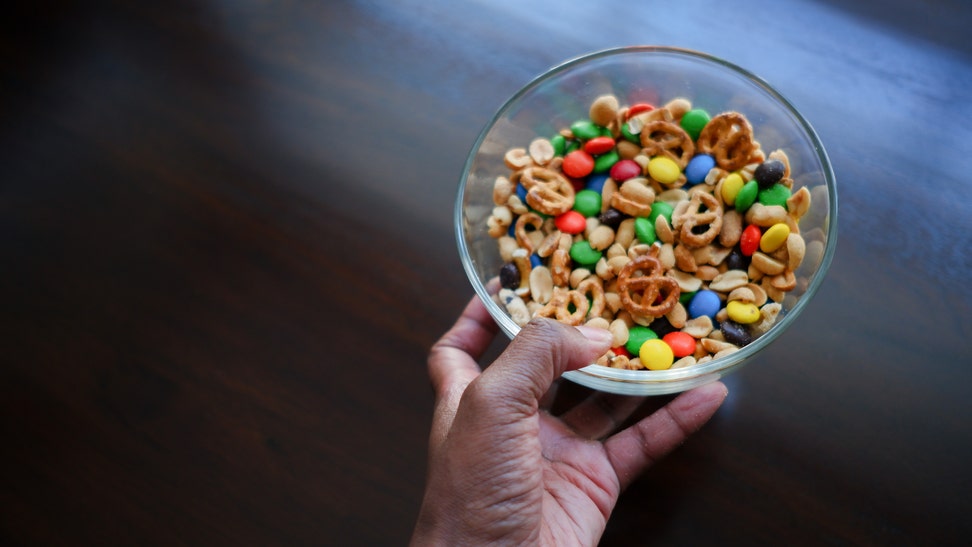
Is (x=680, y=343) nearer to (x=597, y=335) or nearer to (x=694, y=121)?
(x=597, y=335)

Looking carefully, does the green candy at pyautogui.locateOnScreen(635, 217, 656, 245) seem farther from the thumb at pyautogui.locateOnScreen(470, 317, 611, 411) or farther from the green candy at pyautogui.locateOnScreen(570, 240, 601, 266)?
the thumb at pyautogui.locateOnScreen(470, 317, 611, 411)

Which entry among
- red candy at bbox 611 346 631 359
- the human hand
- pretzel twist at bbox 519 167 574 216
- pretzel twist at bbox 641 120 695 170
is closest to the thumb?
the human hand

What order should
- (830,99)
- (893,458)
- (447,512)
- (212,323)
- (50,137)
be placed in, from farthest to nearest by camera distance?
(50,137)
(212,323)
(830,99)
(893,458)
(447,512)

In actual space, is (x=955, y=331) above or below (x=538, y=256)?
above

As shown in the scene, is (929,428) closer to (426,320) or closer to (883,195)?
(883,195)

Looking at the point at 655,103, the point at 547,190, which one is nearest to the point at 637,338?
the point at 547,190

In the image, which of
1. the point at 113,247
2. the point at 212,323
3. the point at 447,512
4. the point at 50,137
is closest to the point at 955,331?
the point at 447,512

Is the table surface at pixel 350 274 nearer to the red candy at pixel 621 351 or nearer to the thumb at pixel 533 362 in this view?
the red candy at pixel 621 351
